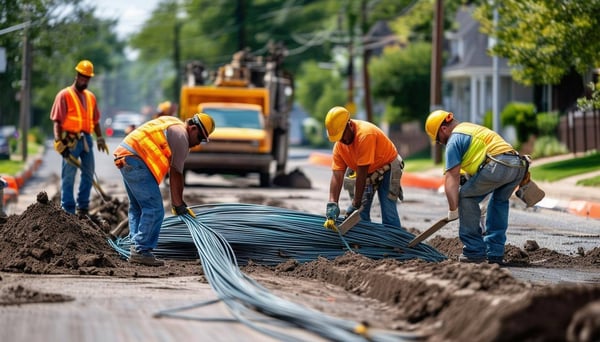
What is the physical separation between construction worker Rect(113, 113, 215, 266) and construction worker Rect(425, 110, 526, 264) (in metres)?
2.36

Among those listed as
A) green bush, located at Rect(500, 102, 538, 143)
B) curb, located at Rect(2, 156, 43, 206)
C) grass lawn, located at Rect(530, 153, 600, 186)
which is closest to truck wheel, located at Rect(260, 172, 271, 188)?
curb, located at Rect(2, 156, 43, 206)

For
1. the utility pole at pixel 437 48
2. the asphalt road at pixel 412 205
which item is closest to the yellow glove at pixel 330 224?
the asphalt road at pixel 412 205

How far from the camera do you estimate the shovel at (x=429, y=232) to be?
39.0ft

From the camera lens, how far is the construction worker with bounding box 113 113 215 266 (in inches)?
443

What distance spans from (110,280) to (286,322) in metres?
2.64

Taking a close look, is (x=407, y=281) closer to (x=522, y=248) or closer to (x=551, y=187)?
(x=522, y=248)

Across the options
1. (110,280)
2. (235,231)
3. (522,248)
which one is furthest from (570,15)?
(110,280)

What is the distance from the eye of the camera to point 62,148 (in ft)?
50.9

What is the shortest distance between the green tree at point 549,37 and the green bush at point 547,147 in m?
8.17

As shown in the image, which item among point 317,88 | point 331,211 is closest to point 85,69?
point 331,211

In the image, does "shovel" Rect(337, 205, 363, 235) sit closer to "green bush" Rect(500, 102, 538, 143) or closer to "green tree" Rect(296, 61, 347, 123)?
"green bush" Rect(500, 102, 538, 143)

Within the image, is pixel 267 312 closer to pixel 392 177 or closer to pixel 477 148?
pixel 477 148

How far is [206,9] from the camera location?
91500 millimetres

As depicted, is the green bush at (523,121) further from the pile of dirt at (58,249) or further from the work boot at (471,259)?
the pile of dirt at (58,249)
